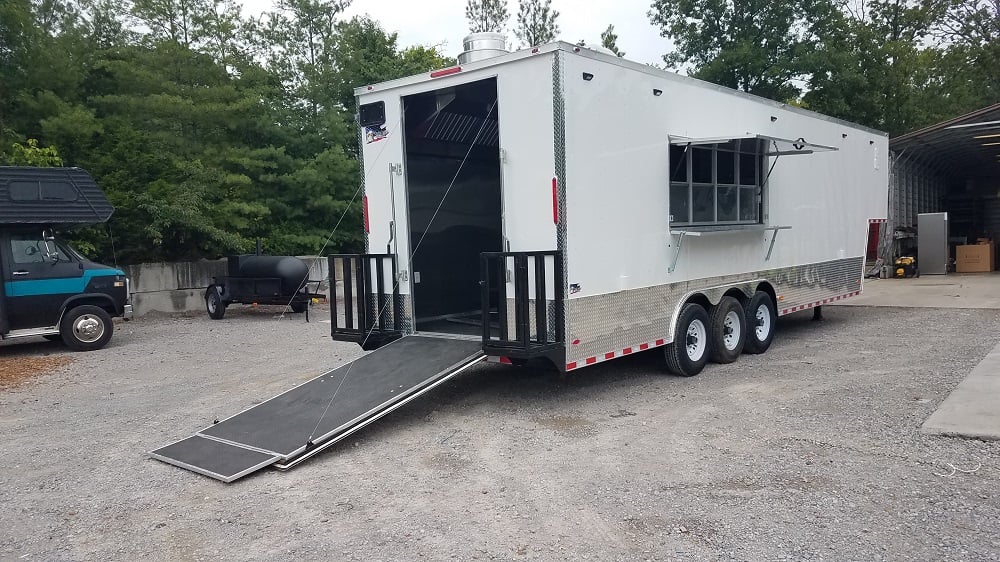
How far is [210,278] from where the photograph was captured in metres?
16.1

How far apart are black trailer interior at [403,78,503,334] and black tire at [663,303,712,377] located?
2.02 m

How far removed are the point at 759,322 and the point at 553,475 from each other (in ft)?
16.4

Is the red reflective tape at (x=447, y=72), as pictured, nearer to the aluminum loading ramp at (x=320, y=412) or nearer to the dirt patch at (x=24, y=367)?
the aluminum loading ramp at (x=320, y=412)

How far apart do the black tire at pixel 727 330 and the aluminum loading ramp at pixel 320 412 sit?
2.96m

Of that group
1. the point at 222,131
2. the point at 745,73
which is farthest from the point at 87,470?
the point at 745,73

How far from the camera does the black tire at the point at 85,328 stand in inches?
428

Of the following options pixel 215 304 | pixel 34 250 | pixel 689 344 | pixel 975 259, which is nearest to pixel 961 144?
pixel 975 259

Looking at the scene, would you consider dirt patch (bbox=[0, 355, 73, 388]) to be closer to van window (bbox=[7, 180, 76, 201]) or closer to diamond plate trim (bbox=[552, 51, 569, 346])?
van window (bbox=[7, 180, 76, 201])

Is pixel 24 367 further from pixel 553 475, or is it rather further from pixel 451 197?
pixel 553 475

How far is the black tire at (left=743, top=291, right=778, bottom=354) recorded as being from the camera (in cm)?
859

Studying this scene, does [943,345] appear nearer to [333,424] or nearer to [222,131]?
[333,424]

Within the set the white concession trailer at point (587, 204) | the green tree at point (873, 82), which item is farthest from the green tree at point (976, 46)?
the white concession trailer at point (587, 204)

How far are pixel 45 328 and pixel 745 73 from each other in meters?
23.8

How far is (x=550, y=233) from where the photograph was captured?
5.98 meters
